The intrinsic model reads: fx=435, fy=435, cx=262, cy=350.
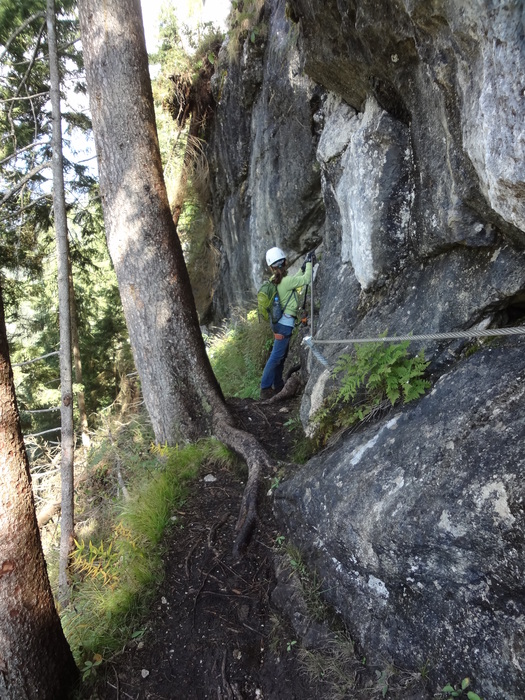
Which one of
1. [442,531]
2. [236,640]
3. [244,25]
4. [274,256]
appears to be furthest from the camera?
[244,25]

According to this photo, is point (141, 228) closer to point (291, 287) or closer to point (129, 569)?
point (291, 287)

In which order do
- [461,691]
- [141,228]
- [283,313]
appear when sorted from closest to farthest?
[461,691] → [141,228] → [283,313]

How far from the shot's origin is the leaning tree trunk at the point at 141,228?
203 inches

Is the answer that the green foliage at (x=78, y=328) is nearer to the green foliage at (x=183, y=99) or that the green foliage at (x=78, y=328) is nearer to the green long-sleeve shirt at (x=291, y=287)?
the green foliage at (x=183, y=99)

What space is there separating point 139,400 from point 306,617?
7208 millimetres

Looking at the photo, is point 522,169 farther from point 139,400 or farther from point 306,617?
point 139,400

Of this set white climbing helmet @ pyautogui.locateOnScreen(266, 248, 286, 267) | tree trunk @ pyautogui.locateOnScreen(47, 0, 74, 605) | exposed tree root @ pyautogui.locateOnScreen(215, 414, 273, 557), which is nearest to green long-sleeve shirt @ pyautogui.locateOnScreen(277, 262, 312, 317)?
white climbing helmet @ pyautogui.locateOnScreen(266, 248, 286, 267)

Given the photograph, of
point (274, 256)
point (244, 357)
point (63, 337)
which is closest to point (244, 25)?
point (274, 256)

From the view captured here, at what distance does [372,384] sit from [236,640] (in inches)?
82.8

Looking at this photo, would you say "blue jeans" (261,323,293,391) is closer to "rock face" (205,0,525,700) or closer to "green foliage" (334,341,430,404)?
"rock face" (205,0,525,700)

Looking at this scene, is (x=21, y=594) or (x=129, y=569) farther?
(x=129, y=569)

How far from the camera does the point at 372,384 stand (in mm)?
3451

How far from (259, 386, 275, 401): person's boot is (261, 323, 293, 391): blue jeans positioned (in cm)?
5

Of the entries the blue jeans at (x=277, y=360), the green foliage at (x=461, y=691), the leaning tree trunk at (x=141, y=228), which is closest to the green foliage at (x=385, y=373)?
the green foliage at (x=461, y=691)
